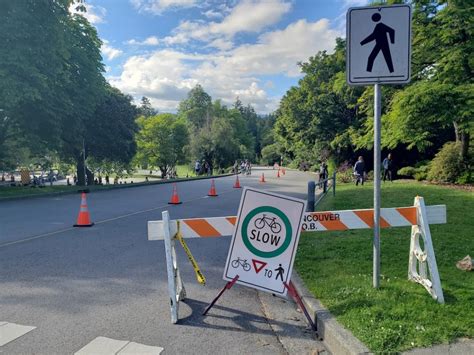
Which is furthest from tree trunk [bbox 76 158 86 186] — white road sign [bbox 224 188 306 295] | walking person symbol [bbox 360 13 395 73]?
walking person symbol [bbox 360 13 395 73]

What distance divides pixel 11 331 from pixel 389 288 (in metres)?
4.08

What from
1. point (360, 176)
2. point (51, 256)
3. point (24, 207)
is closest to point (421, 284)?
point (51, 256)

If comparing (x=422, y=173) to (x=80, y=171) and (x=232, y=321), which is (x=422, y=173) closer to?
(x=232, y=321)

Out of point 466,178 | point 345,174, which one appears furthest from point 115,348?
point 345,174

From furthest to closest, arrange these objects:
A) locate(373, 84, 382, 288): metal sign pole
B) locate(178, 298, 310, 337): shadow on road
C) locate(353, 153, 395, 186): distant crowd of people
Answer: locate(353, 153, 395, 186): distant crowd of people, locate(373, 84, 382, 288): metal sign pole, locate(178, 298, 310, 337): shadow on road

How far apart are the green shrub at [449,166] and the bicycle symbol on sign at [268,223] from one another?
18894 mm

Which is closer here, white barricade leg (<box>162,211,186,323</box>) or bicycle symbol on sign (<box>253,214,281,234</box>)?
white barricade leg (<box>162,211,186,323</box>)

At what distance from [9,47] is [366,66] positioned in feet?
57.5

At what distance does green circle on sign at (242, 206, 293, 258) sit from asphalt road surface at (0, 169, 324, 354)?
2.34 ft

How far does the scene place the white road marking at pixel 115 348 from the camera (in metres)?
3.35

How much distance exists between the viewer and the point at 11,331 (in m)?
3.75

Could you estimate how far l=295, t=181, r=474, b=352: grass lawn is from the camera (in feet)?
11.2

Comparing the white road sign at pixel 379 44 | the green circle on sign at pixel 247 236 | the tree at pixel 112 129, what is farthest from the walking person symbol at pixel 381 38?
the tree at pixel 112 129

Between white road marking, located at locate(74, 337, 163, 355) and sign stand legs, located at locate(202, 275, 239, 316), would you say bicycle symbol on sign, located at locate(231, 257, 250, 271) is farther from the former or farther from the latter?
white road marking, located at locate(74, 337, 163, 355)
